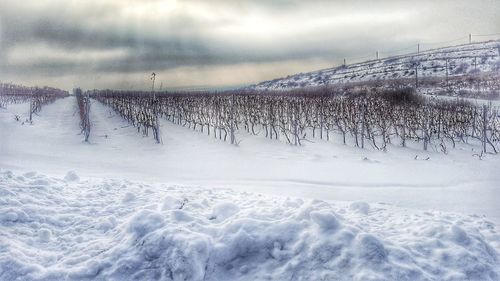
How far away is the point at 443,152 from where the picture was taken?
1098 cm

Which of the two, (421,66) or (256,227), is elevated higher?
(421,66)

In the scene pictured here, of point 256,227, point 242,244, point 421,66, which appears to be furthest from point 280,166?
point 421,66

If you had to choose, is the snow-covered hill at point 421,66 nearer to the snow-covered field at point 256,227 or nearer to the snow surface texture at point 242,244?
the snow-covered field at point 256,227

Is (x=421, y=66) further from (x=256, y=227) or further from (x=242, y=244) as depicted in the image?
(x=242, y=244)

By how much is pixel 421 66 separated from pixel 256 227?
4439 centimetres

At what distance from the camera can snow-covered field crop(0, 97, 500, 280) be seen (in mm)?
3592

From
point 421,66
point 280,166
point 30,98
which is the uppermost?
point 421,66

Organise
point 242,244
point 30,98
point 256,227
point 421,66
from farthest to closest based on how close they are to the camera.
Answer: point 421,66, point 30,98, point 256,227, point 242,244

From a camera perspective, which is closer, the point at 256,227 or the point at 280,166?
the point at 256,227

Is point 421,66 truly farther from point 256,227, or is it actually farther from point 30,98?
point 256,227

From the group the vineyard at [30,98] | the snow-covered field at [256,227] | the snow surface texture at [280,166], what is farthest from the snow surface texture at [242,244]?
the vineyard at [30,98]

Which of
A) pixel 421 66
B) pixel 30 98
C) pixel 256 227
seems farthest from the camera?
pixel 421 66

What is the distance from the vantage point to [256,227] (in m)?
4.08

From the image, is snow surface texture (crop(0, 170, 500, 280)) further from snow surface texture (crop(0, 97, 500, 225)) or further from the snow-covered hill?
the snow-covered hill
